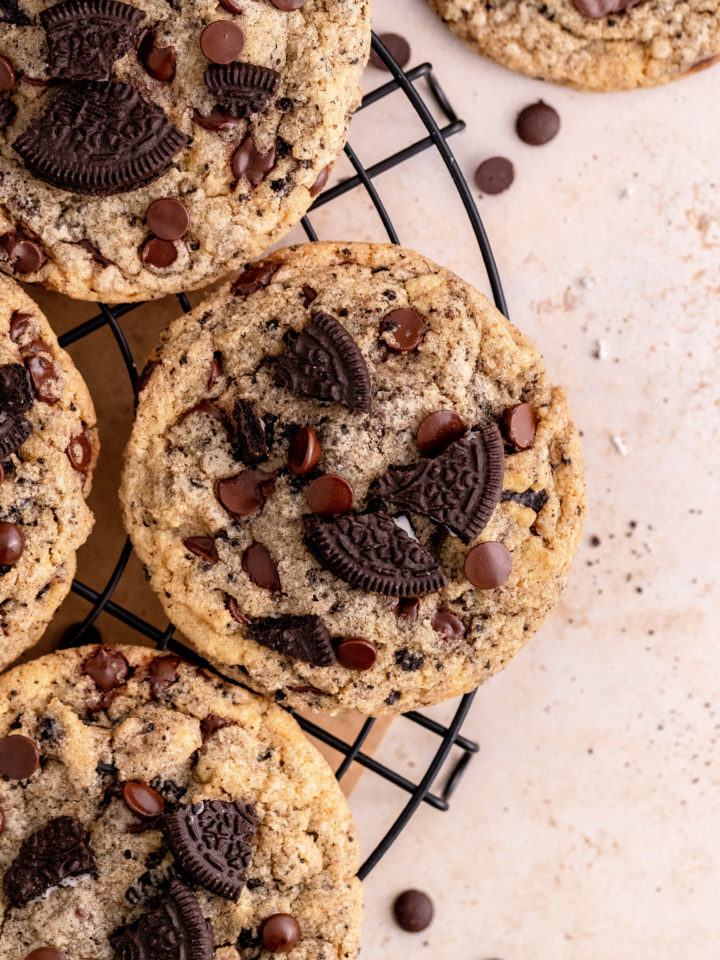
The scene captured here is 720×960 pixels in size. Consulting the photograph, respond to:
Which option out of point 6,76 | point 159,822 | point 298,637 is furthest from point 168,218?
point 159,822

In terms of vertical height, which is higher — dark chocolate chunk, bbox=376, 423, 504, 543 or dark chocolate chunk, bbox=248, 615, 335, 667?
dark chocolate chunk, bbox=376, 423, 504, 543

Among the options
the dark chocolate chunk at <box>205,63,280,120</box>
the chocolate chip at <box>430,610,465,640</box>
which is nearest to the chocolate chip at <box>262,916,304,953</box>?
the chocolate chip at <box>430,610,465,640</box>

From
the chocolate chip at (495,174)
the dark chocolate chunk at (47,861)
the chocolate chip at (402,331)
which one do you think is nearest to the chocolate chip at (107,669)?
the dark chocolate chunk at (47,861)

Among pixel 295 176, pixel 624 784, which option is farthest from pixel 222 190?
pixel 624 784

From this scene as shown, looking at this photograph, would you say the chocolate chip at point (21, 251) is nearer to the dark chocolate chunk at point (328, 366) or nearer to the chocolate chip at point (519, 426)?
the dark chocolate chunk at point (328, 366)

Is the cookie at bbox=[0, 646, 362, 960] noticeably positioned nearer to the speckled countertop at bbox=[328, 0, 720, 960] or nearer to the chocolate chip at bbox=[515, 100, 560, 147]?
the speckled countertop at bbox=[328, 0, 720, 960]
